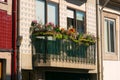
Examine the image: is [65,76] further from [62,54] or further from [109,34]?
[109,34]

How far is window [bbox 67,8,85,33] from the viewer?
22.9 m

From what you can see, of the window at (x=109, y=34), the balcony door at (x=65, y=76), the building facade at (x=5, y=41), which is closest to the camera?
the building facade at (x=5, y=41)

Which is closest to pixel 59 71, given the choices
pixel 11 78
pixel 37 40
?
pixel 37 40

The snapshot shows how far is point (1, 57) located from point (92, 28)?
25.9 feet

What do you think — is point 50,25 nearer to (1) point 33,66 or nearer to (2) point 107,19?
(1) point 33,66

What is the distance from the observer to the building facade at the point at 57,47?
1955 centimetres

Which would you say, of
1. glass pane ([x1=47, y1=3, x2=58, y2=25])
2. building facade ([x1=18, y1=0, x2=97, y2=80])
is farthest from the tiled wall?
glass pane ([x1=47, y1=3, x2=58, y2=25])

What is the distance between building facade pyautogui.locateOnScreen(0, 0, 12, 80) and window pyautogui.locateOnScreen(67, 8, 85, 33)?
16.5ft

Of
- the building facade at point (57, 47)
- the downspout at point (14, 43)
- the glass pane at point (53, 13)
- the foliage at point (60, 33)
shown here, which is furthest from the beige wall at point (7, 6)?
the glass pane at point (53, 13)

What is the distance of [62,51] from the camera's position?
2106cm

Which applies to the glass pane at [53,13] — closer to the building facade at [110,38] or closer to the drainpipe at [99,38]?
the drainpipe at [99,38]

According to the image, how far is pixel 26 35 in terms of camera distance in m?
19.5

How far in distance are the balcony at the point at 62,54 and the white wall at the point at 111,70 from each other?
1826mm

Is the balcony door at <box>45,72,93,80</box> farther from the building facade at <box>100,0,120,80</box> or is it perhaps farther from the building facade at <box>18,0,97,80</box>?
the building facade at <box>100,0,120,80</box>
